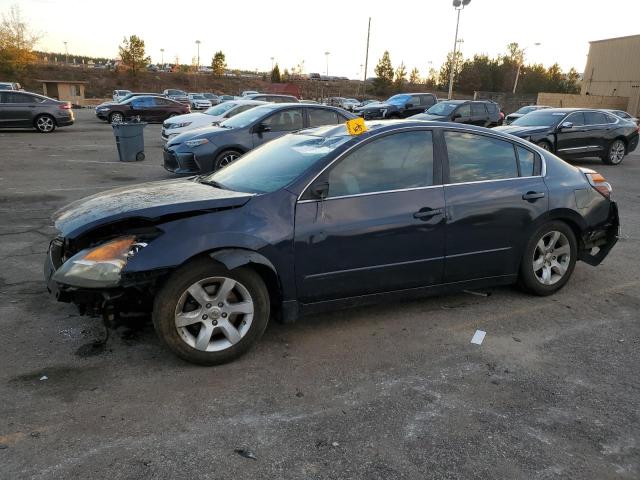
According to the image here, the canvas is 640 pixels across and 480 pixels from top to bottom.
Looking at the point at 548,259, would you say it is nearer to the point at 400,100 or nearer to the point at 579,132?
the point at 579,132

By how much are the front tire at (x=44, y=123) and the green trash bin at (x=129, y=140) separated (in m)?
8.48

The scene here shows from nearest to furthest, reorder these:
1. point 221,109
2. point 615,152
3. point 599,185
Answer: point 599,185
point 615,152
point 221,109

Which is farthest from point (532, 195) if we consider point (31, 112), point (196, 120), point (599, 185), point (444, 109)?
point (31, 112)

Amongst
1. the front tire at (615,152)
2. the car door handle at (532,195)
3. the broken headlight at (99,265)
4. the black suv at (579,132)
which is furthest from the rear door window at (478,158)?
the front tire at (615,152)

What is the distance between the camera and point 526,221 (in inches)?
178

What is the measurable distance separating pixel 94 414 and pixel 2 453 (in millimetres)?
472

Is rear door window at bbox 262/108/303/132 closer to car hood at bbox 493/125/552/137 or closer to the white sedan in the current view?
the white sedan

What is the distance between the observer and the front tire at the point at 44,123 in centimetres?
Answer: 1971

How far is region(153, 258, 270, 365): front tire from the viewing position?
333cm

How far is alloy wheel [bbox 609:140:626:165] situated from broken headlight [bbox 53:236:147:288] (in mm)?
15503

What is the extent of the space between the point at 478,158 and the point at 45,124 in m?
19.8

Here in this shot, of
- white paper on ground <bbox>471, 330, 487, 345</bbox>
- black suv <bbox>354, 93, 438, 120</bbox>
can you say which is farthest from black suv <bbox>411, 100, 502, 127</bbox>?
white paper on ground <bbox>471, 330, 487, 345</bbox>

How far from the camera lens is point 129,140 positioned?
1315 centimetres

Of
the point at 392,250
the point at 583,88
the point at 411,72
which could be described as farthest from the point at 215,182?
the point at 411,72
